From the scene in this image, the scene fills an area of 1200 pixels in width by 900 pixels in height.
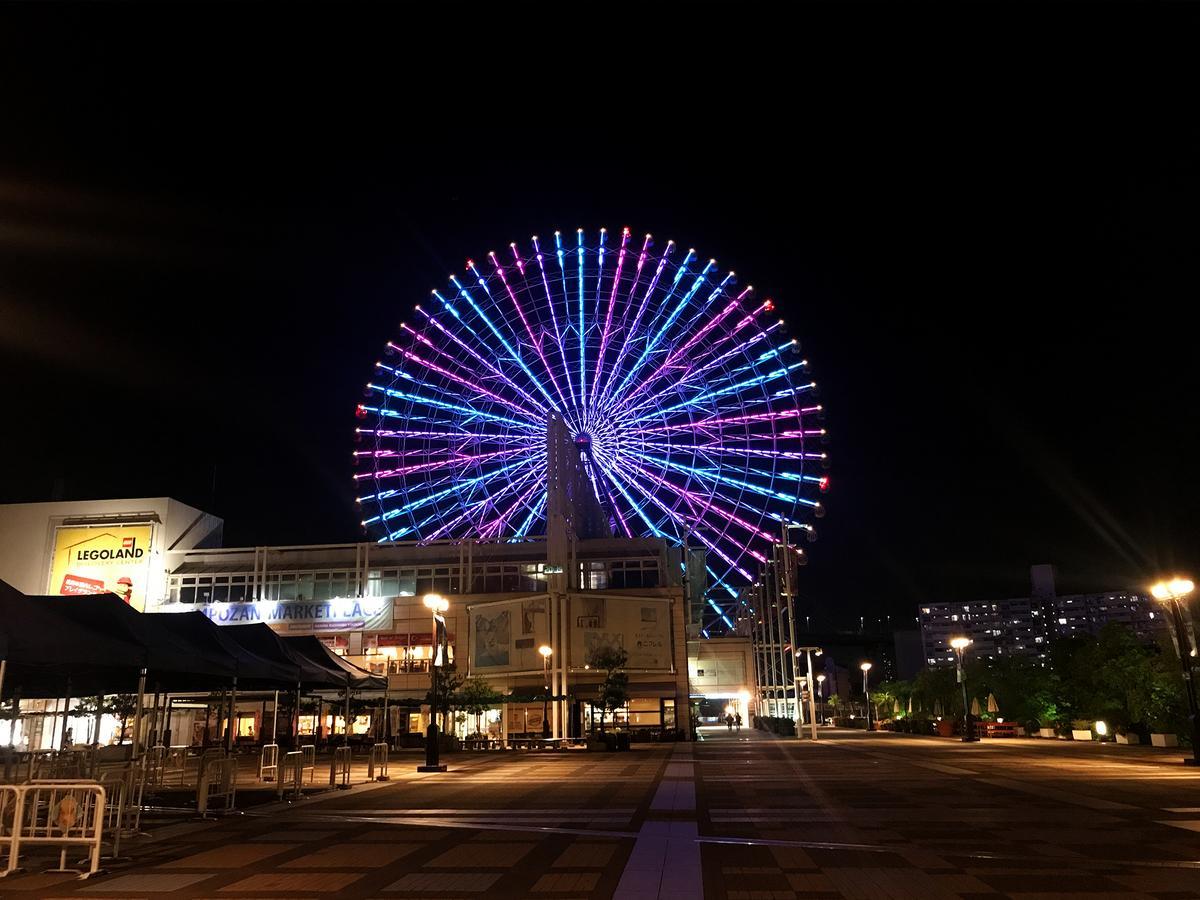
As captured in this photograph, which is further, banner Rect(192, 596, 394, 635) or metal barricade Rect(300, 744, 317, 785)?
banner Rect(192, 596, 394, 635)

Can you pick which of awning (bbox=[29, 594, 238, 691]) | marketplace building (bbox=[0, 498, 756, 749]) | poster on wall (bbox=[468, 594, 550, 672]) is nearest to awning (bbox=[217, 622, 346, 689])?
awning (bbox=[29, 594, 238, 691])

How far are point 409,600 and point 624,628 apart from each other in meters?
15.4

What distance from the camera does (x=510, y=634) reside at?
166 feet

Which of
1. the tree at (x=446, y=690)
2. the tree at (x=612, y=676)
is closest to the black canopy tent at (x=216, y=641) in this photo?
the tree at (x=446, y=690)

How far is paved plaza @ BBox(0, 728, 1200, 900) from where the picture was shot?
8781mm

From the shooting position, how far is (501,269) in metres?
45.7

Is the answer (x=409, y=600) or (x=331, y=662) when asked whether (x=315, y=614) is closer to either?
(x=409, y=600)

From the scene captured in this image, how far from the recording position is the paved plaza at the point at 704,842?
878 centimetres

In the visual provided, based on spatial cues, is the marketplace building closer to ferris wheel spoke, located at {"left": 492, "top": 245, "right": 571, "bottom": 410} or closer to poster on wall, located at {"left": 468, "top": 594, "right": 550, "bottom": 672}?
poster on wall, located at {"left": 468, "top": 594, "right": 550, "bottom": 672}

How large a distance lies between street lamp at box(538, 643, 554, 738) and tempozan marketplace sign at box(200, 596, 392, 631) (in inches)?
517

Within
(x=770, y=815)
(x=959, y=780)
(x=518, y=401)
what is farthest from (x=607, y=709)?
(x=770, y=815)

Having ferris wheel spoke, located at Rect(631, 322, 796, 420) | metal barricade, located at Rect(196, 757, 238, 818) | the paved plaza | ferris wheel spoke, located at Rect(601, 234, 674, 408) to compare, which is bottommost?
the paved plaza

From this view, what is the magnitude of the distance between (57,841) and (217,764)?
7513mm

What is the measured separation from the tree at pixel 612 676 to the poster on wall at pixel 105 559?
33.2 m
